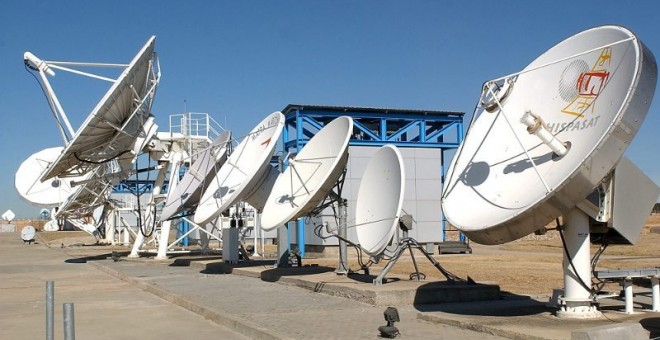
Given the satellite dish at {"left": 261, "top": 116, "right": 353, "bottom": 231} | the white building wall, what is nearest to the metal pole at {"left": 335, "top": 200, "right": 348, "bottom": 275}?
the satellite dish at {"left": 261, "top": 116, "right": 353, "bottom": 231}

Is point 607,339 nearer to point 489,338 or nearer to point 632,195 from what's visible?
point 489,338

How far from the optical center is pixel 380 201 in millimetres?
17578

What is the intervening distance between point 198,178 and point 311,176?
8996 millimetres

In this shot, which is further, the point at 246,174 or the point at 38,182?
the point at 38,182

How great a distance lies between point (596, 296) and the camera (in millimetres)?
11031

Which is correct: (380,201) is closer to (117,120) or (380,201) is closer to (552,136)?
(552,136)

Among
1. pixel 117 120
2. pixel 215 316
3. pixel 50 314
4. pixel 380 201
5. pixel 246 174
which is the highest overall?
pixel 117 120

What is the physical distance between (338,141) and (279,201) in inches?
108

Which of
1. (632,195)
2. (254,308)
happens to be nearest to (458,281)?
(254,308)

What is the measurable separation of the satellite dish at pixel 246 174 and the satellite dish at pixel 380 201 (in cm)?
440

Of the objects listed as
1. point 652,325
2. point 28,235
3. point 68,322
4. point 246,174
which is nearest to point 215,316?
point 68,322

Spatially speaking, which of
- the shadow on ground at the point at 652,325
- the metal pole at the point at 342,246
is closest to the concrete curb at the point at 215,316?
the metal pole at the point at 342,246

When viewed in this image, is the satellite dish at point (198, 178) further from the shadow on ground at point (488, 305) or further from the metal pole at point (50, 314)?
the metal pole at point (50, 314)

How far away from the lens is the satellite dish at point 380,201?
53.5ft
